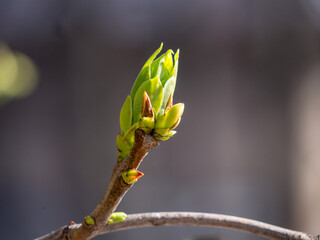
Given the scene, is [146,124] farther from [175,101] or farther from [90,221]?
[175,101]

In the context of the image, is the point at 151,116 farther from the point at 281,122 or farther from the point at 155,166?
the point at 281,122

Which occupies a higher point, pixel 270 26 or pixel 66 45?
pixel 270 26

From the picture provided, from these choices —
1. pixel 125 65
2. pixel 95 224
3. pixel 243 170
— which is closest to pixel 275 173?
pixel 243 170

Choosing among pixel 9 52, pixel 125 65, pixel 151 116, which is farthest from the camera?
pixel 125 65

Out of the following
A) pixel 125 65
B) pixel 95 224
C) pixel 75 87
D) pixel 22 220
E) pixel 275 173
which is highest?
pixel 125 65

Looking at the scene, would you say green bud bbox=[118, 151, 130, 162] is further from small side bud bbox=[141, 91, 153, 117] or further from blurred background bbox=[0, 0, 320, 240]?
blurred background bbox=[0, 0, 320, 240]

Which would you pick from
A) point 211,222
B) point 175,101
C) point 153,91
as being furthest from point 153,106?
point 175,101
